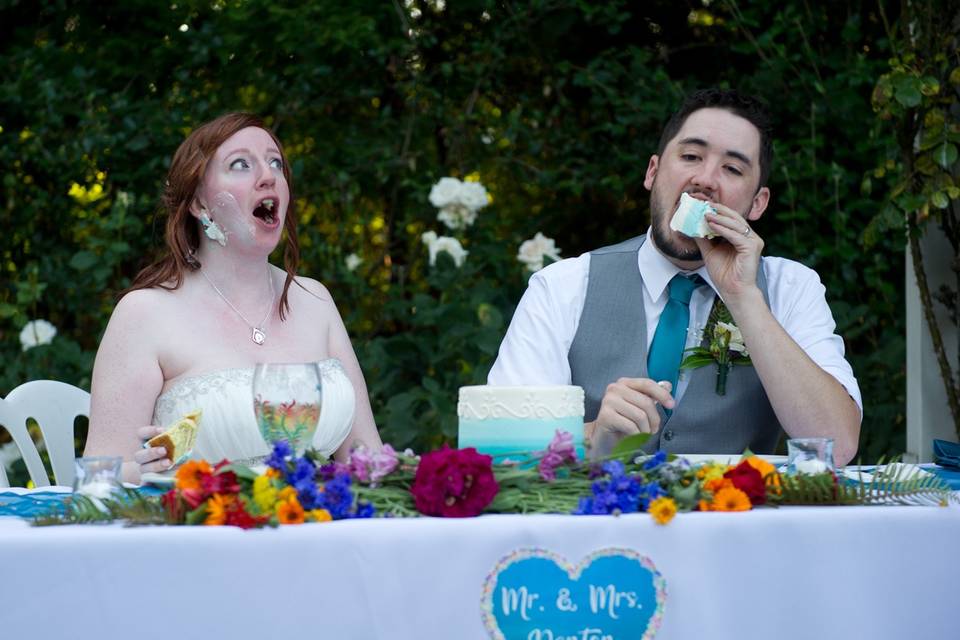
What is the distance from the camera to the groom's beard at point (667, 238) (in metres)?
2.56

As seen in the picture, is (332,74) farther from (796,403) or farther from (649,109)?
(796,403)

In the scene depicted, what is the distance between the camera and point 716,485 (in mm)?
1361

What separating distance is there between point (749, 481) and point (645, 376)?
1.20 metres

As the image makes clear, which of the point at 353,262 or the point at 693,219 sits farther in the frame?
the point at 353,262

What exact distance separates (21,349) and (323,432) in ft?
11.7

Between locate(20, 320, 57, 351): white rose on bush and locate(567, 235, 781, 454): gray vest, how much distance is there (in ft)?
8.39

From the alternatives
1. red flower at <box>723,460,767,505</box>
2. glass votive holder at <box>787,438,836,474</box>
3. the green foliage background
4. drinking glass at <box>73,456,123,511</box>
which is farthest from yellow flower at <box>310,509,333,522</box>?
the green foliage background

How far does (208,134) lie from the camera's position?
2492 millimetres

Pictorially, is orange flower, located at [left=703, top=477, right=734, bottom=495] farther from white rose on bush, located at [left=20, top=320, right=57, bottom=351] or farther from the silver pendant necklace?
white rose on bush, located at [left=20, top=320, right=57, bottom=351]

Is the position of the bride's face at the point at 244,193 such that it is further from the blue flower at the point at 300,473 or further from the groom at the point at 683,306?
the blue flower at the point at 300,473

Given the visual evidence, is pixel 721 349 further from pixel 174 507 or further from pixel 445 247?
pixel 445 247

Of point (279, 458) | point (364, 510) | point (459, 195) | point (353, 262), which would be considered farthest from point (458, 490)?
point (353, 262)

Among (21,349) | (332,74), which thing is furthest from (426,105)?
(21,349)

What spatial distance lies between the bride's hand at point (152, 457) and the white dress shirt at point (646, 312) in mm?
942
